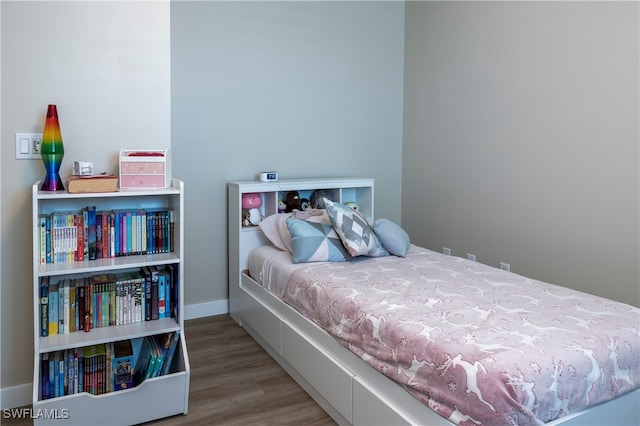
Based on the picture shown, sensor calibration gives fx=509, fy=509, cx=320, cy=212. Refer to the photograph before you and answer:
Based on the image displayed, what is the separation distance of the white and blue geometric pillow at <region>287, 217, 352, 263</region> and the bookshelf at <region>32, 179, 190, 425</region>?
77cm

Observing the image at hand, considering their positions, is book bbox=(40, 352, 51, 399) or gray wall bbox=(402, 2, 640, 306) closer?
book bbox=(40, 352, 51, 399)

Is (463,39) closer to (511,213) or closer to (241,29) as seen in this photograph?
(511,213)

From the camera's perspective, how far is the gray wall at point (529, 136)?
2.82 m

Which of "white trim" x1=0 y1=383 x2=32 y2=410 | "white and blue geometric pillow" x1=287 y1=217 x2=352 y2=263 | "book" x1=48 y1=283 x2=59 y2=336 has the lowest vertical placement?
"white trim" x1=0 y1=383 x2=32 y2=410

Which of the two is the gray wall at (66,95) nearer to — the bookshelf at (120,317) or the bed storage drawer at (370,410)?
the bookshelf at (120,317)

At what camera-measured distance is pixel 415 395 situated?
177 centimetres

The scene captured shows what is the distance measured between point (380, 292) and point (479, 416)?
86 centimetres

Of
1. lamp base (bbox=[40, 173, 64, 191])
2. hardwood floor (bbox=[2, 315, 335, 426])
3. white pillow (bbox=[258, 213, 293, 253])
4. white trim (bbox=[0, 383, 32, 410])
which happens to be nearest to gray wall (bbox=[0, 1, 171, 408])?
white trim (bbox=[0, 383, 32, 410])

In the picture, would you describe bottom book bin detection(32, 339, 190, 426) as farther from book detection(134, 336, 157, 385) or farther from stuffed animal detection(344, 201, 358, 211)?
stuffed animal detection(344, 201, 358, 211)

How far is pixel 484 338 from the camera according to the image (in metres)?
1.75

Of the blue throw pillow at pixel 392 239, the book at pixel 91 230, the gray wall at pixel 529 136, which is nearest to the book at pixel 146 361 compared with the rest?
the book at pixel 91 230

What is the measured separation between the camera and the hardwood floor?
2322 millimetres

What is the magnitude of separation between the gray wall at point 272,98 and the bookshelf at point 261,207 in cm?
14

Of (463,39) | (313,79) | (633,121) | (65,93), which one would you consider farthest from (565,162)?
(65,93)
